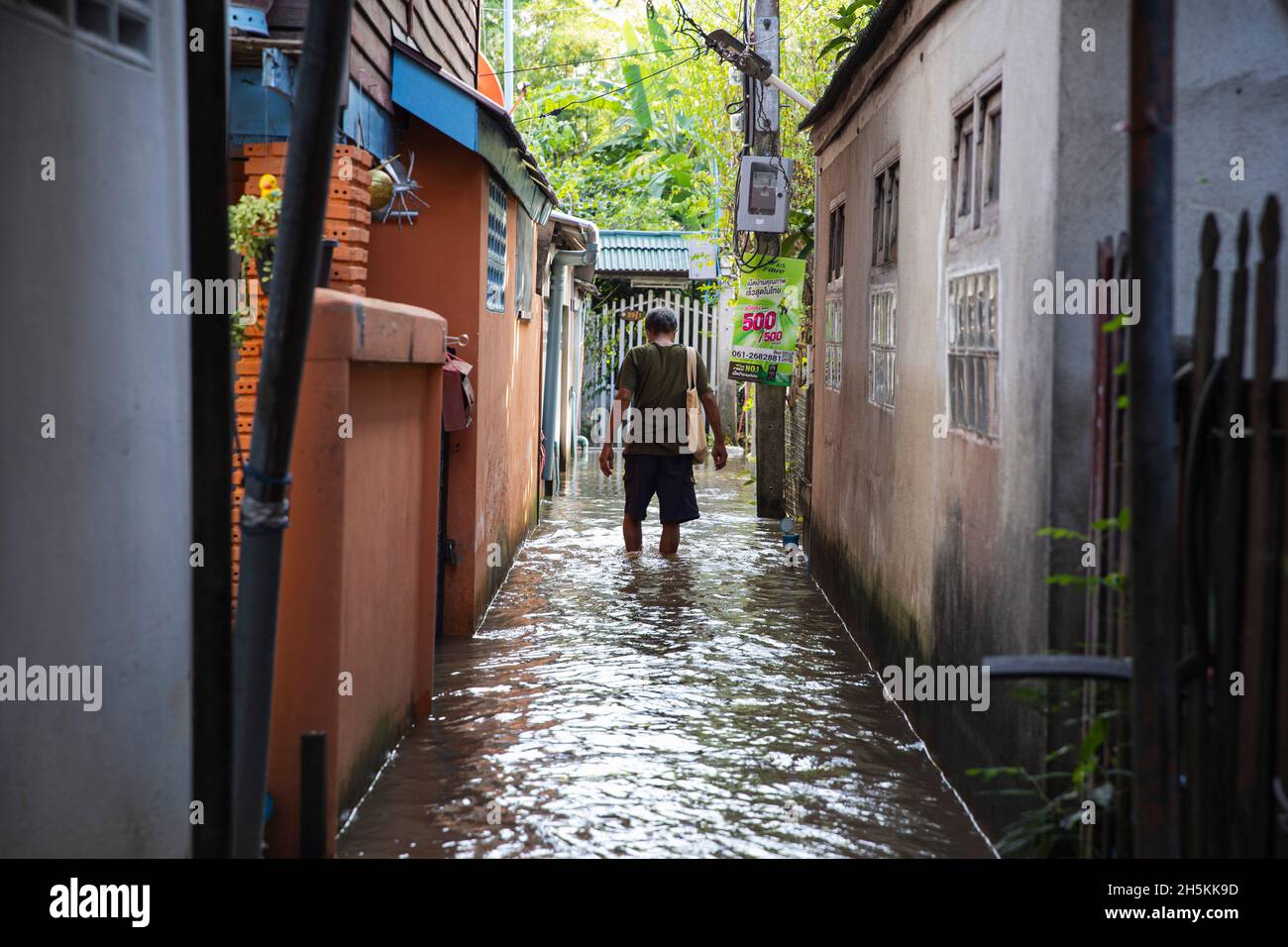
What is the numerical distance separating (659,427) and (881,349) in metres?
3.32

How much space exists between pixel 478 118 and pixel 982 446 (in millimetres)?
3675

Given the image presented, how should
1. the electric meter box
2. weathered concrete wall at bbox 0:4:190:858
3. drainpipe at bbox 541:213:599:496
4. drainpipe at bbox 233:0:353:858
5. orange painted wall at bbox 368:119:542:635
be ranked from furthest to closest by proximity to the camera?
1. drainpipe at bbox 541:213:599:496
2. the electric meter box
3. orange painted wall at bbox 368:119:542:635
4. weathered concrete wall at bbox 0:4:190:858
5. drainpipe at bbox 233:0:353:858

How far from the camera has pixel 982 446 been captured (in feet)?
17.7

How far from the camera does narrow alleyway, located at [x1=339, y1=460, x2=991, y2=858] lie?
5.24 meters

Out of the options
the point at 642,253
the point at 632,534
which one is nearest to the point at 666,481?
the point at 632,534

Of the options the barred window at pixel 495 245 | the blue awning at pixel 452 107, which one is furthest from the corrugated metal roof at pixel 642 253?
the blue awning at pixel 452 107

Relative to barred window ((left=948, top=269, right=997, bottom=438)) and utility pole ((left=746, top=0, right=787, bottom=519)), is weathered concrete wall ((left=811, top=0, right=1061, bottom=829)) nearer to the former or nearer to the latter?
barred window ((left=948, top=269, right=997, bottom=438))

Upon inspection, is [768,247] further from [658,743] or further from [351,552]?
[351,552]

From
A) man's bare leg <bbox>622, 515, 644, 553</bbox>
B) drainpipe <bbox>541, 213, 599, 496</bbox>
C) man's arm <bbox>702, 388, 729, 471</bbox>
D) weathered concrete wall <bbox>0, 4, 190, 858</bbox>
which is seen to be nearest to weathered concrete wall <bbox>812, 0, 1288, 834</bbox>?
weathered concrete wall <bbox>0, 4, 190, 858</bbox>

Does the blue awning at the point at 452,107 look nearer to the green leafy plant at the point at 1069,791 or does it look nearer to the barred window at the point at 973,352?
the barred window at the point at 973,352

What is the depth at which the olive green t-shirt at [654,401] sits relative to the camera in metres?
11.3

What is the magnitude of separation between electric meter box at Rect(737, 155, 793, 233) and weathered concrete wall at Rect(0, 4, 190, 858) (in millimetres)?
10285

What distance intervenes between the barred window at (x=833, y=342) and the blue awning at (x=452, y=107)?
119 inches
